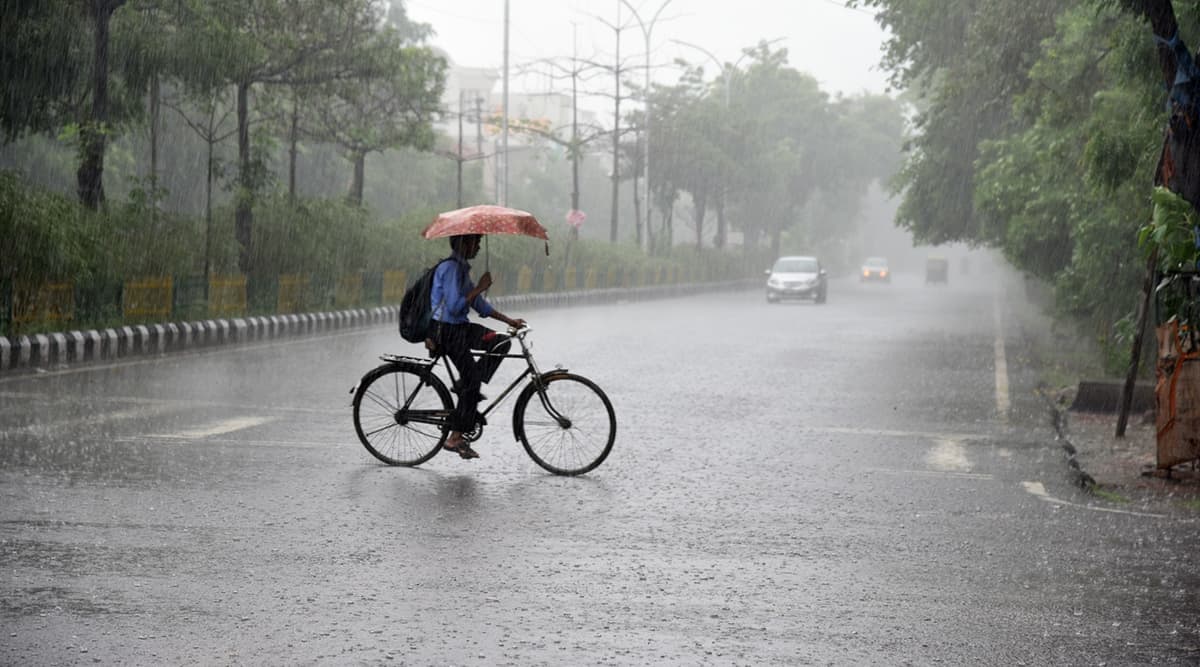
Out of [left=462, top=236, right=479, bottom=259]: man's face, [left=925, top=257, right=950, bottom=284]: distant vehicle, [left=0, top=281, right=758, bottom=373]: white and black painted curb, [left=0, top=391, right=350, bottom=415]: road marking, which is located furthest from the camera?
[left=925, top=257, right=950, bottom=284]: distant vehicle

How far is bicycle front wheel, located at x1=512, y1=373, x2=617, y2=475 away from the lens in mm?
10023

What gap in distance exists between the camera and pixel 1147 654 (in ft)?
18.2

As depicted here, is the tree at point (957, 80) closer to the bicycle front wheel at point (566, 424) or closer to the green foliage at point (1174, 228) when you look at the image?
the green foliage at point (1174, 228)

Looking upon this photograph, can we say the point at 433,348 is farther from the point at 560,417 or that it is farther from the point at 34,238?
the point at 34,238

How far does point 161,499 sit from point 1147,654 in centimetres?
539

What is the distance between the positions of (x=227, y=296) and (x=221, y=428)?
1357 centimetres

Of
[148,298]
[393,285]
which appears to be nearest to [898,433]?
[148,298]

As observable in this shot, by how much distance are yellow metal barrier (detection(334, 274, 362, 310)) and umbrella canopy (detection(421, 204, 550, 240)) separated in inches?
825

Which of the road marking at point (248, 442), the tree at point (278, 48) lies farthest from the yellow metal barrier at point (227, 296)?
the road marking at point (248, 442)

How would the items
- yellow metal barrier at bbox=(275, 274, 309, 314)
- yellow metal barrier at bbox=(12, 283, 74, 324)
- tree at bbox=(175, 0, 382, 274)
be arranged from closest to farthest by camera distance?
yellow metal barrier at bbox=(12, 283, 74, 324)
tree at bbox=(175, 0, 382, 274)
yellow metal barrier at bbox=(275, 274, 309, 314)

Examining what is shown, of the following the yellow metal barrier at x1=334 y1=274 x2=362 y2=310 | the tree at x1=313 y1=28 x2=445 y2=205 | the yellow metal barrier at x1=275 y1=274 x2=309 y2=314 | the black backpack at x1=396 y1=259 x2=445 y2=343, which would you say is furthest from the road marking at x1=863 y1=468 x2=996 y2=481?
the tree at x1=313 y1=28 x2=445 y2=205

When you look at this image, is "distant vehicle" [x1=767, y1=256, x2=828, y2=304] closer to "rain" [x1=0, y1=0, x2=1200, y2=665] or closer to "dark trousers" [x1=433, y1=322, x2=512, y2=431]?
"rain" [x1=0, y1=0, x2=1200, y2=665]

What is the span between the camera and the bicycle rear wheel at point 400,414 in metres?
10.2

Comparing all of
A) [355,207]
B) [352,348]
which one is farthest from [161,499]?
[355,207]
